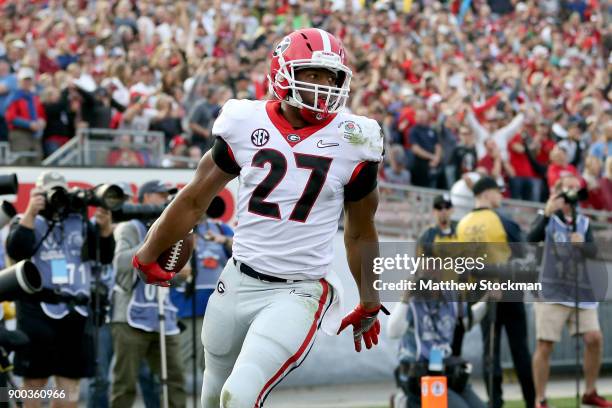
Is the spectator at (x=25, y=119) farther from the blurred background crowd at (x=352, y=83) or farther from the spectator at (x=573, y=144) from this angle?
the spectator at (x=573, y=144)

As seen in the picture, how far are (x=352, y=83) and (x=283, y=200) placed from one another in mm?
10451

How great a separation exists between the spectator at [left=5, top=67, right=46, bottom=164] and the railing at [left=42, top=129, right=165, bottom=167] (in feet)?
1.16

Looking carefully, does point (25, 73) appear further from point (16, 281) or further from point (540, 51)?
point (540, 51)

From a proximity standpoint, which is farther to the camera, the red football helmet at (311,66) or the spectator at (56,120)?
the spectator at (56,120)

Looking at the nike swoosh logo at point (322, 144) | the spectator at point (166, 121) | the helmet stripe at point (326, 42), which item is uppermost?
the spectator at point (166, 121)

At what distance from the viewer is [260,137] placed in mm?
5141

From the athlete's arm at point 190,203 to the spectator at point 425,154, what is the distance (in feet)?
29.4

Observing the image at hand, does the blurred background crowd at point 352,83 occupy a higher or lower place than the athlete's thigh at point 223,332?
higher

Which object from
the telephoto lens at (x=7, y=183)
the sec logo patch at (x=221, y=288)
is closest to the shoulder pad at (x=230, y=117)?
the sec logo patch at (x=221, y=288)

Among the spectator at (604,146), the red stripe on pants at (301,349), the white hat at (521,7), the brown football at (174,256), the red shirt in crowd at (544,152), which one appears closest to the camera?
the red stripe on pants at (301,349)

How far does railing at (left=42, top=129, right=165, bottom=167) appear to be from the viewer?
37.5 feet

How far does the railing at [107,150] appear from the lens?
11.4 metres

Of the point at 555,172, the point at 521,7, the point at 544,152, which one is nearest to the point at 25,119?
the point at 555,172

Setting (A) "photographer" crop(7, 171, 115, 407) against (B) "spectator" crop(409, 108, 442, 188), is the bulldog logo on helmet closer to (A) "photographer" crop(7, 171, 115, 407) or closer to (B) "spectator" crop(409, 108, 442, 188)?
(A) "photographer" crop(7, 171, 115, 407)
